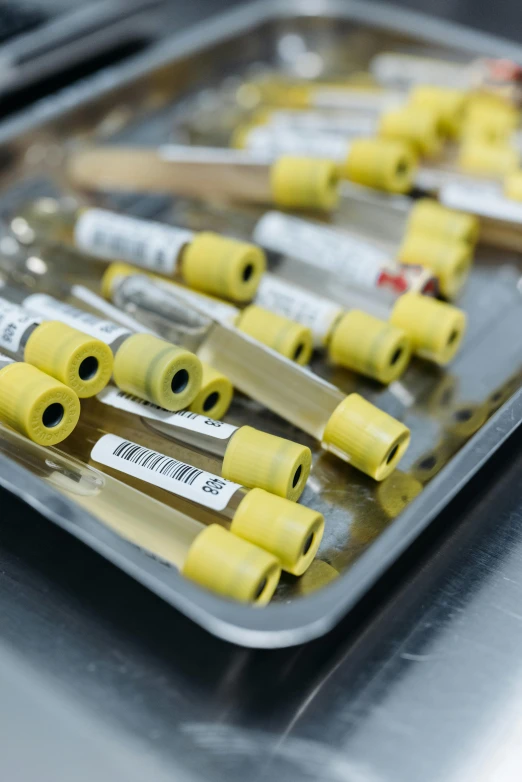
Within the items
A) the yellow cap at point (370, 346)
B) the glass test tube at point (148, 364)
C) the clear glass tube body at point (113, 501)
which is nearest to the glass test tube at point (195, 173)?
the yellow cap at point (370, 346)

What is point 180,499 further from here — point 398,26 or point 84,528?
point 398,26

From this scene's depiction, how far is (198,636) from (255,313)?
0.31 metres

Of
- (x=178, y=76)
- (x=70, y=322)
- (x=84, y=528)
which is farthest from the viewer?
(x=178, y=76)

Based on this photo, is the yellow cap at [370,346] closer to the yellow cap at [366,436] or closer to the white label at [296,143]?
the yellow cap at [366,436]

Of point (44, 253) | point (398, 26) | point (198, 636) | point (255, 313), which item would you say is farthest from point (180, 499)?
point (398, 26)

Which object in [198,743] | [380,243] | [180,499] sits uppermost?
[380,243]

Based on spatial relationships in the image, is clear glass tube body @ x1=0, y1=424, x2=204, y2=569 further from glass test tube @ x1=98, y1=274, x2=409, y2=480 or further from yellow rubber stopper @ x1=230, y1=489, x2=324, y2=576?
glass test tube @ x1=98, y1=274, x2=409, y2=480

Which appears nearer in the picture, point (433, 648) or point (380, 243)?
point (433, 648)

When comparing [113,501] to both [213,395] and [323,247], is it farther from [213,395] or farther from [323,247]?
[323,247]

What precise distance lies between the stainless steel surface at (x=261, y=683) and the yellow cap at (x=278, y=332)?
212 millimetres

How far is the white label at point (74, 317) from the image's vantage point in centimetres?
71

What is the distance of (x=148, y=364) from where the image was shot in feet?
2.14

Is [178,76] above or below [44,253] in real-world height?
above

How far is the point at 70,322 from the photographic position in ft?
2.37
